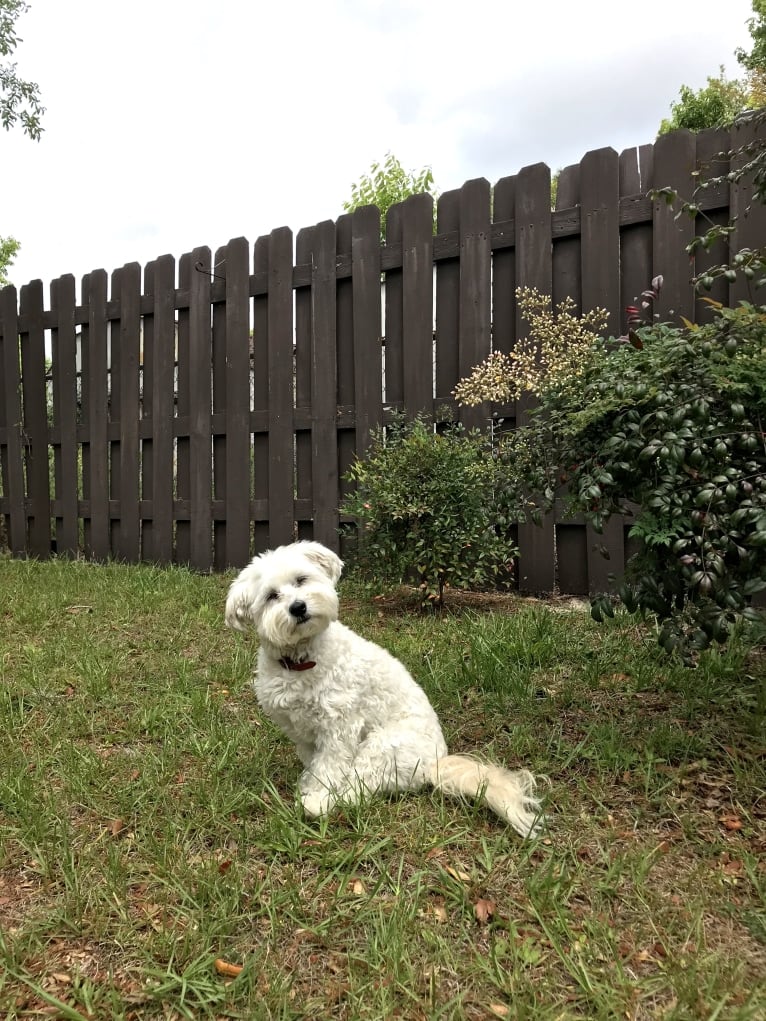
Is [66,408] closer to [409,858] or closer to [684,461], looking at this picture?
[409,858]

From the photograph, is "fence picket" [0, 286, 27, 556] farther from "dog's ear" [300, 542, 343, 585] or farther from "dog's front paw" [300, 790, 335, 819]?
"dog's front paw" [300, 790, 335, 819]

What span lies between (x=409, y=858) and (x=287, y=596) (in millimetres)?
908

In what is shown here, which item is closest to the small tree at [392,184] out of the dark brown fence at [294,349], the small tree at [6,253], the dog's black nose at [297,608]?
the dark brown fence at [294,349]

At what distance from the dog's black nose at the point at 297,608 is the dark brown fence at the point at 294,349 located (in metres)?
2.84

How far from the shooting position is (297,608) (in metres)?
2.30

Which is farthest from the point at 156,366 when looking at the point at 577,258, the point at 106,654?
the point at 577,258

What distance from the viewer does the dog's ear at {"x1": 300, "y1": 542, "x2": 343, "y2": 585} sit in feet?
8.33

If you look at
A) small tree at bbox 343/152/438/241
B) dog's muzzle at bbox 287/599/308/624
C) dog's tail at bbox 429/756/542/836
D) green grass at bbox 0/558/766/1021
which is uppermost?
small tree at bbox 343/152/438/241

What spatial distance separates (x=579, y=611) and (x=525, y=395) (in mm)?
1543

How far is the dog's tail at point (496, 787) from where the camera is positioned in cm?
215

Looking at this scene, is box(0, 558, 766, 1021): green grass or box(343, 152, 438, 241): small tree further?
box(343, 152, 438, 241): small tree

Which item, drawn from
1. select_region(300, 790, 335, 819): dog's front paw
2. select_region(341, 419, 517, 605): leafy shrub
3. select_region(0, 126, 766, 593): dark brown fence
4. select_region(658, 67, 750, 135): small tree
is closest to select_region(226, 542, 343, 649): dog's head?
select_region(300, 790, 335, 819): dog's front paw

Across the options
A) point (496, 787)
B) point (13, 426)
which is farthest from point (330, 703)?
point (13, 426)

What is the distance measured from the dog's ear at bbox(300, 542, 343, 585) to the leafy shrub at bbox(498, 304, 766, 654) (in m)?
0.94
